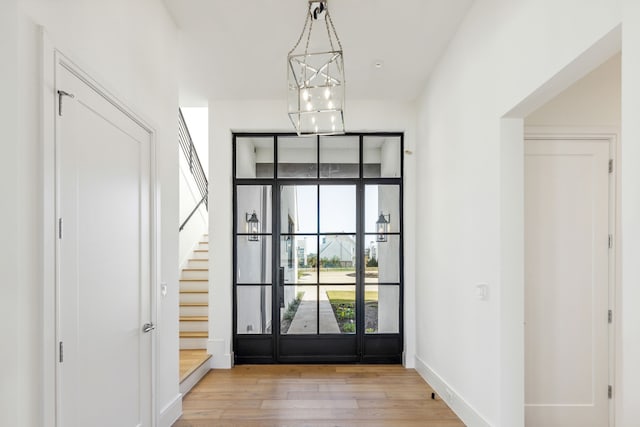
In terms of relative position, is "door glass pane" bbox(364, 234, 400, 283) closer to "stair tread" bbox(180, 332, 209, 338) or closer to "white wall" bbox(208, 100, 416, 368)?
"white wall" bbox(208, 100, 416, 368)

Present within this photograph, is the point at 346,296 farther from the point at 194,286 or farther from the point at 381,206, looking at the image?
the point at 194,286

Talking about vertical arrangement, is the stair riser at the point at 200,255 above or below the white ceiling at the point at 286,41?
below

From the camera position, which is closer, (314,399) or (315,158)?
(314,399)

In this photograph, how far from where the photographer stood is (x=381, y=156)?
191 inches

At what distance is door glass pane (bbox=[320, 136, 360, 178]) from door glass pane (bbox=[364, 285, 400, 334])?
4.48ft

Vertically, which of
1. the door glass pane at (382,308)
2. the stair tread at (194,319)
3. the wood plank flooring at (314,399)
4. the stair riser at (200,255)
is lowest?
the wood plank flooring at (314,399)

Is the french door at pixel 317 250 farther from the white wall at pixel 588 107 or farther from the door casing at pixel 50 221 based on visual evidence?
the door casing at pixel 50 221

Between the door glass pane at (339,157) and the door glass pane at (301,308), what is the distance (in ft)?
4.47

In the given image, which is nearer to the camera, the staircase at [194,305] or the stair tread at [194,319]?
the staircase at [194,305]

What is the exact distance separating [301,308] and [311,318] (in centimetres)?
Answer: 16

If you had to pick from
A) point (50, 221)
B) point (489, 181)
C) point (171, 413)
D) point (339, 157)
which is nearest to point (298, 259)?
point (339, 157)

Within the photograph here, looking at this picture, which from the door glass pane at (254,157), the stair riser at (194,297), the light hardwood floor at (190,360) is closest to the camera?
the light hardwood floor at (190,360)

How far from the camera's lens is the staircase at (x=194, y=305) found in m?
4.71

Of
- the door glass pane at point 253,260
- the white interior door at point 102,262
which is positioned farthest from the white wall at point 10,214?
the door glass pane at point 253,260
